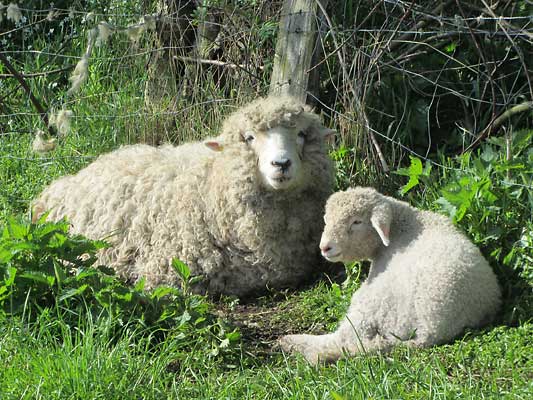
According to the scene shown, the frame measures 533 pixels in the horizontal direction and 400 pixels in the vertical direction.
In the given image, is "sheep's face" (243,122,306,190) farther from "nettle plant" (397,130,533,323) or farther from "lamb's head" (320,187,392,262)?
"nettle plant" (397,130,533,323)

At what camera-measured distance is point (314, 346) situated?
450 cm

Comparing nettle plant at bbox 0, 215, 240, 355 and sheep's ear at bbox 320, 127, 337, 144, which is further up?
sheep's ear at bbox 320, 127, 337, 144

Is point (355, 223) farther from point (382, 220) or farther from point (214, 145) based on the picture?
point (214, 145)

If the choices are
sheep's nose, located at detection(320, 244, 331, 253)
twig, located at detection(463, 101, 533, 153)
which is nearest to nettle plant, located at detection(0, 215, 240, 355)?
sheep's nose, located at detection(320, 244, 331, 253)

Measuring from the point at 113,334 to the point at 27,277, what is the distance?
546 mm

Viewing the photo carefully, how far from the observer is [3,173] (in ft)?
24.9

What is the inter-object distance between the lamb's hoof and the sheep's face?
1036 millimetres

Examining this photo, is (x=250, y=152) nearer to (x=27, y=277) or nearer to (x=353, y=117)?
(x=353, y=117)

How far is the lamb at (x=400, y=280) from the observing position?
4.25 m

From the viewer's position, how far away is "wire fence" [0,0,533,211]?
20.4 ft

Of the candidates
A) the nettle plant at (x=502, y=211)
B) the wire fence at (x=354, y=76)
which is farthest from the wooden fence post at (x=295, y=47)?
the nettle plant at (x=502, y=211)

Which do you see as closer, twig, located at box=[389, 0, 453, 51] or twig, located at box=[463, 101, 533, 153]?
twig, located at box=[463, 101, 533, 153]

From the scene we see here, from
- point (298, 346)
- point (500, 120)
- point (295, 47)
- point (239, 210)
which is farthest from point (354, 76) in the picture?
point (298, 346)

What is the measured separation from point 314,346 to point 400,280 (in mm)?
549
